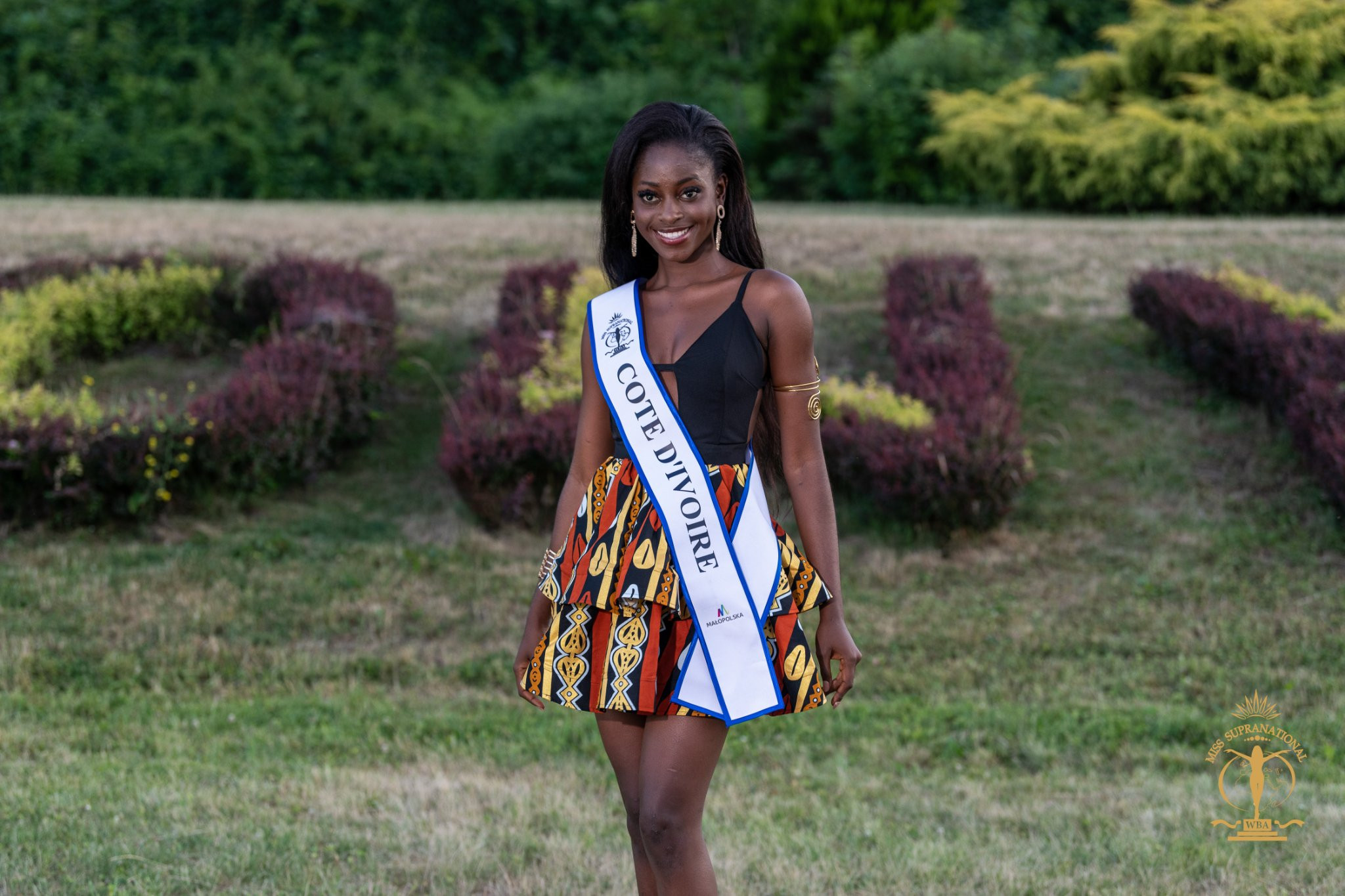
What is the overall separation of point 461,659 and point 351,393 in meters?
2.26

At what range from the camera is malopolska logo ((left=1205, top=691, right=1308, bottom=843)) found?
3.87 metres

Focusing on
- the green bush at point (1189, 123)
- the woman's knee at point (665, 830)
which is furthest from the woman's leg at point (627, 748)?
the green bush at point (1189, 123)

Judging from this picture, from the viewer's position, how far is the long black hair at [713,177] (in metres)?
2.54

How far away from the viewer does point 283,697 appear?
503cm

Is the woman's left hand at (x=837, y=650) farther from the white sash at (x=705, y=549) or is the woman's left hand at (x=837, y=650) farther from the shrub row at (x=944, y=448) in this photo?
the shrub row at (x=944, y=448)

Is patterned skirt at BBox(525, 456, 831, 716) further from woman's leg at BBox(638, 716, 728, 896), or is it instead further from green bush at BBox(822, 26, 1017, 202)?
green bush at BBox(822, 26, 1017, 202)

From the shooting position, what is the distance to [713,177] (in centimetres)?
257

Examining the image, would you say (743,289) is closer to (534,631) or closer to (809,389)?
(809,389)

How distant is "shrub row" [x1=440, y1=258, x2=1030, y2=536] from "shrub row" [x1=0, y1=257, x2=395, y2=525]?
67 centimetres

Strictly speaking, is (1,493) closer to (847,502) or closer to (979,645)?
(847,502)

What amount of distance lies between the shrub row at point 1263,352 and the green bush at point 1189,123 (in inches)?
185

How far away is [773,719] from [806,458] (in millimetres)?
2587

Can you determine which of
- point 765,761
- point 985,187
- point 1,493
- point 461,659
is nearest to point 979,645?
point 765,761

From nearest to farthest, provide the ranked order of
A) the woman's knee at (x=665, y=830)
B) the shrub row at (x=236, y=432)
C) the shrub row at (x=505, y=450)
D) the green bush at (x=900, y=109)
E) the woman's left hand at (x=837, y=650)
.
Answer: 1. the woman's knee at (x=665, y=830)
2. the woman's left hand at (x=837, y=650)
3. the shrub row at (x=236, y=432)
4. the shrub row at (x=505, y=450)
5. the green bush at (x=900, y=109)
